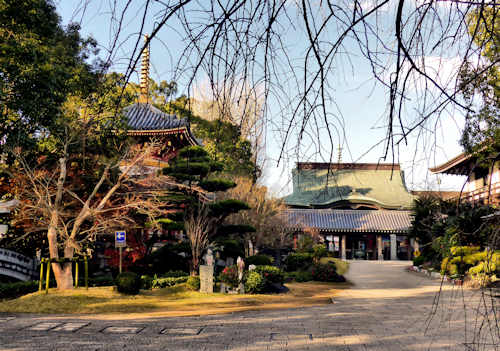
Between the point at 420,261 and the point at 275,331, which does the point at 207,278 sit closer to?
the point at 275,331

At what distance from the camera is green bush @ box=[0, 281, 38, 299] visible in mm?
14438

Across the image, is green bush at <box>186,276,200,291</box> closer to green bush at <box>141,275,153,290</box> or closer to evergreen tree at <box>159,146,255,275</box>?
green bush at <box>141,275,153,290</box>

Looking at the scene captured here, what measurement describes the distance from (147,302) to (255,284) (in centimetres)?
356

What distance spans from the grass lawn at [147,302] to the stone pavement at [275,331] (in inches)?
40.7

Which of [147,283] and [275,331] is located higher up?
[275,331]

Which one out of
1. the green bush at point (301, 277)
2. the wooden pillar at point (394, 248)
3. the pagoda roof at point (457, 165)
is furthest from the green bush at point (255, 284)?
the wooden pillar at point (394, 248)

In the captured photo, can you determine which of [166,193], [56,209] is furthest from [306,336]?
[166,193]

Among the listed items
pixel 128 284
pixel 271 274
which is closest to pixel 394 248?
pixel 271 274

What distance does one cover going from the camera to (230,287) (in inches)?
587

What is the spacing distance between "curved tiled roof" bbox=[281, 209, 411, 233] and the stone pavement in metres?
24.7

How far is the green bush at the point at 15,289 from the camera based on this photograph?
14.4 metres

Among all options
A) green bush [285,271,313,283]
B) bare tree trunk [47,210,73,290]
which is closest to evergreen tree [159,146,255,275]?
green bush [285,271,313,283]

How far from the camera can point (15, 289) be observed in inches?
581

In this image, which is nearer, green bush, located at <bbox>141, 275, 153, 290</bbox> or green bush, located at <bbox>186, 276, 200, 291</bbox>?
green bush, located at <bbox>186, 276, 200, 291</bbox>
